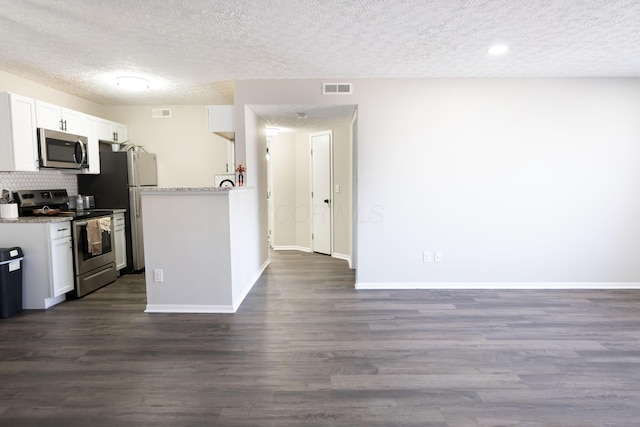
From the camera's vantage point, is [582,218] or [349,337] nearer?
[349,337]

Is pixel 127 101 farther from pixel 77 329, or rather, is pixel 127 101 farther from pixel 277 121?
pixel 77 329

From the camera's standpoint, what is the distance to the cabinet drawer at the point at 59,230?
355 centimetres

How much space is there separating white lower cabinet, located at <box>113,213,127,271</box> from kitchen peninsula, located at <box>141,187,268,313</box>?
160 centimetres

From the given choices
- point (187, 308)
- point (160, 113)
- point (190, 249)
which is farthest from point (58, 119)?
point (187, 308)

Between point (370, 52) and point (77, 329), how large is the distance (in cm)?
357

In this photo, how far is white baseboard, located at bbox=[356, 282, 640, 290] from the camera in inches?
163

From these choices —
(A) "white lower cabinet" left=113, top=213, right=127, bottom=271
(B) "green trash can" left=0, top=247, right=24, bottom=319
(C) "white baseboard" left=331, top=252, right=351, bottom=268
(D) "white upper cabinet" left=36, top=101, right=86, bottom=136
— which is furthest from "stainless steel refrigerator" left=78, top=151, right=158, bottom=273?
(C) "white baseboard" left=331, top=252, right=351, bottom=268

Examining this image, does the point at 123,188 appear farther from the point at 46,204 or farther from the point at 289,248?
the point at 289,248

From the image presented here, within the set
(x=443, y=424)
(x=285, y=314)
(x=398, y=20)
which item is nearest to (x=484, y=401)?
(x=443, y=424)

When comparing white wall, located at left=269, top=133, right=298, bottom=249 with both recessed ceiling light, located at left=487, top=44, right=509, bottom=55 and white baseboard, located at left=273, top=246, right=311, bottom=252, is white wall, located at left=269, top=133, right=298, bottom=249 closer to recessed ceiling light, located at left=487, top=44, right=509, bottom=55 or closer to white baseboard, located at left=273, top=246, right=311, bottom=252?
white baseboard, located at left=273, top=246, right=311, bottom=252

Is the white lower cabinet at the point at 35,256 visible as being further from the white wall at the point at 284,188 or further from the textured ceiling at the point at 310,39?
the white wall at the point at 284,188

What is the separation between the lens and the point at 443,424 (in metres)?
1.85

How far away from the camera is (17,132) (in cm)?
359

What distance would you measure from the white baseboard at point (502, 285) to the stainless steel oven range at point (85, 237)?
3072mm
